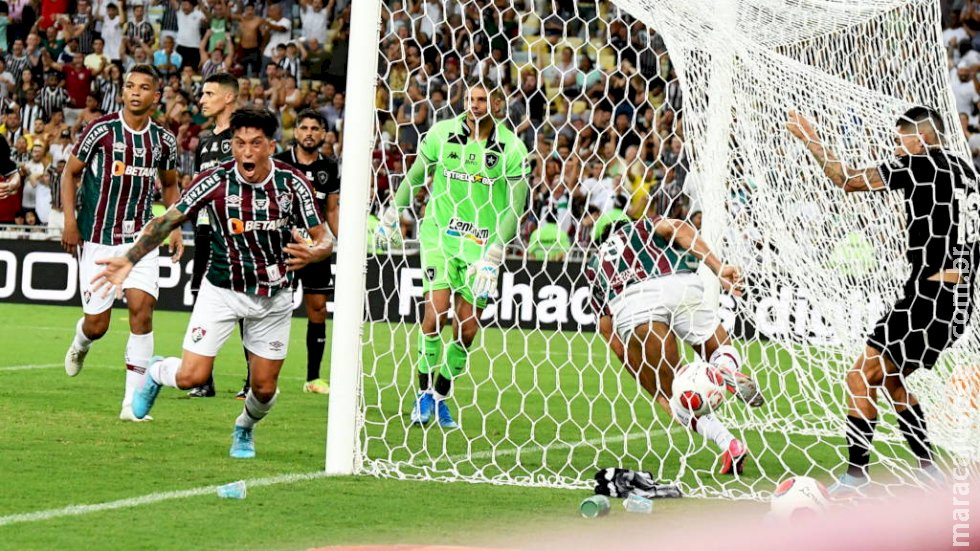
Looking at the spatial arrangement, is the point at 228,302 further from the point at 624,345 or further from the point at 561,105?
the point at 561,105

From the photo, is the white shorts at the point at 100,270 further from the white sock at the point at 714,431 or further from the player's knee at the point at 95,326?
the white sock at the point at 714,431

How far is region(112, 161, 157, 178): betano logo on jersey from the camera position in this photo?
28.7ft

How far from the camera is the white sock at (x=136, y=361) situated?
8.36 metres

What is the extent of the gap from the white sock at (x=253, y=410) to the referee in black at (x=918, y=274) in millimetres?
2711

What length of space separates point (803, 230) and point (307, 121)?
3.71 m

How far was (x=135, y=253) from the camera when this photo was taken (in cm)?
665

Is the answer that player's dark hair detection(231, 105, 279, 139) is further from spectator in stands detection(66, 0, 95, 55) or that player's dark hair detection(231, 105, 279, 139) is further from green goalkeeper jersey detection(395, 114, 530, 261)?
spectator in stands detection(66, 0, 95, 55)

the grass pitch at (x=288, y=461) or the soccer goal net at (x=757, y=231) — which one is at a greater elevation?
the soccer goal net at (x=757, y=231)

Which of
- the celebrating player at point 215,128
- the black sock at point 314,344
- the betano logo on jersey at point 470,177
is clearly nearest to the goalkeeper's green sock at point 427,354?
the betano logo on jersey at point 470,177

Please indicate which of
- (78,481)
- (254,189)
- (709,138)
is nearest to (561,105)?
(709,138)

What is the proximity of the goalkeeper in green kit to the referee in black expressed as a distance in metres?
2.34

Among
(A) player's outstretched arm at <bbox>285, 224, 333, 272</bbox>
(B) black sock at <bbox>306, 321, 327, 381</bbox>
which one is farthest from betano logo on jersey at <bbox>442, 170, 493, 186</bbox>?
(B) black sock at <bbox>306, 321, 327, 381</bbox>

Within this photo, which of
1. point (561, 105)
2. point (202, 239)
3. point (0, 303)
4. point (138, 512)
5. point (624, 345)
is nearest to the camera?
point (138, 512)

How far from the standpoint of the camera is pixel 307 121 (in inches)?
396
